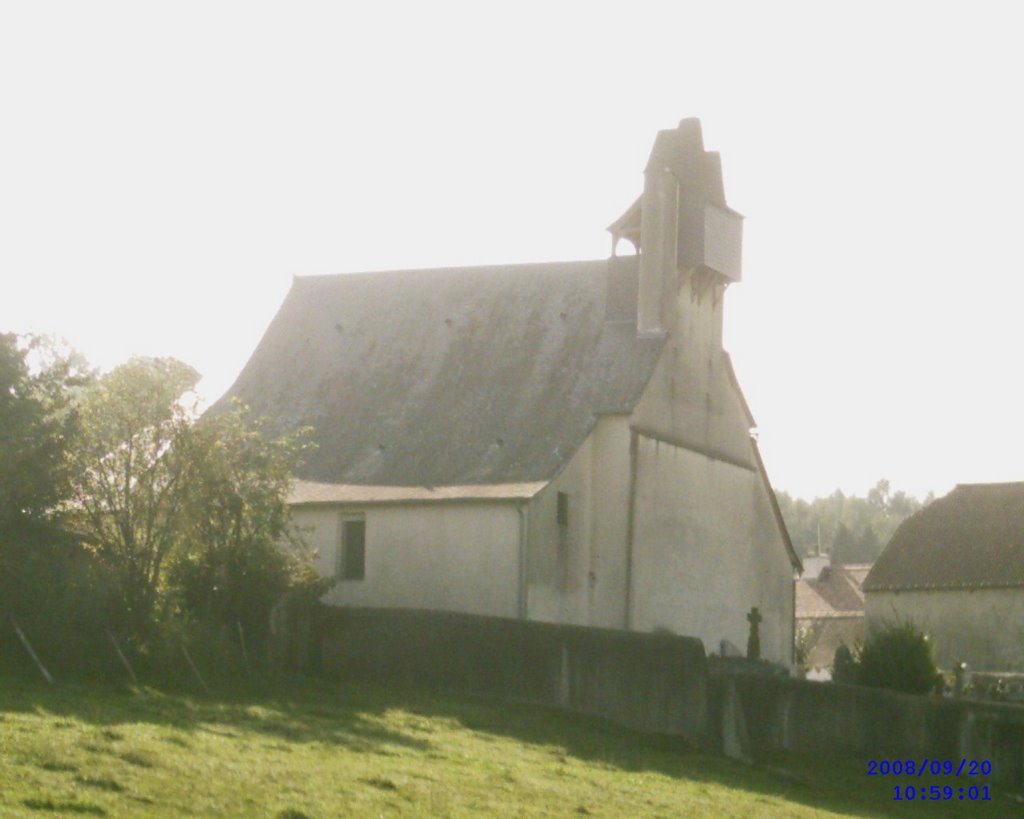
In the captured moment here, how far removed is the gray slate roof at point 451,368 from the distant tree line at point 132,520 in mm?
9038

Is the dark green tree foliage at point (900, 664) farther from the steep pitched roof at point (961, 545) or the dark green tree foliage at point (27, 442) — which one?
the steep pitched roof at point (961, 545)

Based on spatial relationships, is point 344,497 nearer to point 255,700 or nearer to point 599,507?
point 599,507

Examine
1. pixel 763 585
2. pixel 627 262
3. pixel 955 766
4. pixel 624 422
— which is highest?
pixel 627 262

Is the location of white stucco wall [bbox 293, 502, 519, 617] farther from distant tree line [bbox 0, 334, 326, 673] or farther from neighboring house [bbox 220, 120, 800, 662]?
distant tree line [bbox 0, 334, 326, 673]

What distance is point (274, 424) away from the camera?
46156mm

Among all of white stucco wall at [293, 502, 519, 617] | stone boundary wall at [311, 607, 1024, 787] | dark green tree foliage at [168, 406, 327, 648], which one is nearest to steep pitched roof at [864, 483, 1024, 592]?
white stucco wall at [293, 502, 519, 617]

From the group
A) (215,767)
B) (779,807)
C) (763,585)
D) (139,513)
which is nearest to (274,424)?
(763,585)

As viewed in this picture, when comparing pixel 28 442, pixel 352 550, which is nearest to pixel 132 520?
pixel 28 442

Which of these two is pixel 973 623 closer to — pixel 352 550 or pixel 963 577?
pixel 963 577

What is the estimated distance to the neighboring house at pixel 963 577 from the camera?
59.9m

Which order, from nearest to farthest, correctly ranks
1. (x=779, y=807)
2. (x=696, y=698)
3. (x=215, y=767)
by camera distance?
(x=215, y=767), (x=779, y=807), (x=696, y=698)

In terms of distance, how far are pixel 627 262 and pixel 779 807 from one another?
22.4 m

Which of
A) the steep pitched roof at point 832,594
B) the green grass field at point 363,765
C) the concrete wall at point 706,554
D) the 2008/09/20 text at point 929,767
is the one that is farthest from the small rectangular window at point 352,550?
the steep pitched roof at point 832,594

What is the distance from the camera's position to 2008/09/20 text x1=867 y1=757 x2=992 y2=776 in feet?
108
